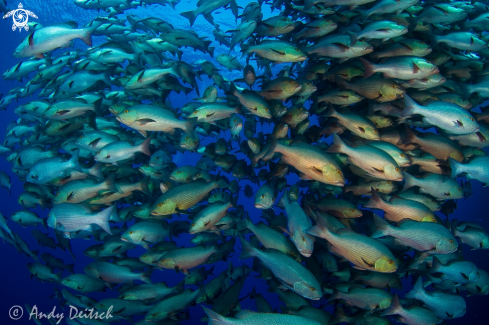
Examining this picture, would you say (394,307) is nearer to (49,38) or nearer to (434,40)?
(434,40)

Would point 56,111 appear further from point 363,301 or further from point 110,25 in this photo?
point 363,301

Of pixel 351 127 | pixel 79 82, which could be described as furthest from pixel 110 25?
pixel 351 127

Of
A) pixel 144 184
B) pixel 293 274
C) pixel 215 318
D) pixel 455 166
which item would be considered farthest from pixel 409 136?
pixel 144 184

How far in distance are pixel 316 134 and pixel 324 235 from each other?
214 cm

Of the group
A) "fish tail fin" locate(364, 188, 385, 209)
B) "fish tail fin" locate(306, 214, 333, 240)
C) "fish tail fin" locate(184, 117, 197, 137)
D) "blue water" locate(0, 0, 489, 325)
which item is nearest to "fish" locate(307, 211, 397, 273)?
"fish tail fin" locate(306, 214, 333, 240)

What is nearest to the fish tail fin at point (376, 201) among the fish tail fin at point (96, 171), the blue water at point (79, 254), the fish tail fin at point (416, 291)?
the fish tail fin at point (416, 291)

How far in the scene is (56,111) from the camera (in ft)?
14.6

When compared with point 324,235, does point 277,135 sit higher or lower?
higher

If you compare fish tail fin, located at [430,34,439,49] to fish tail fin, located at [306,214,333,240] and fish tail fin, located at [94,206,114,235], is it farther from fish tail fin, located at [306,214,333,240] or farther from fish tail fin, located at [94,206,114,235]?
fish tail fin, located at [94,206,114,235]

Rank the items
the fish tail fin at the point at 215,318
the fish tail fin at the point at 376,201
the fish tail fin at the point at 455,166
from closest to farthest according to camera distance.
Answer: the fish tail fin at the point at 215,318, the fish tail fin at the point at 376,201, the fish tail fin at the point at 455,166

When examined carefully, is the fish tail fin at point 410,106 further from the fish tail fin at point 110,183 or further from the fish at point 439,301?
the fish tail fin at point 110,183

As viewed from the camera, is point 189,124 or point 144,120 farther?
point 189,124

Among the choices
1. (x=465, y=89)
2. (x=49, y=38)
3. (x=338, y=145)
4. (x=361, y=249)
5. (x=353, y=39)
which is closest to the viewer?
(x=361, y=249)

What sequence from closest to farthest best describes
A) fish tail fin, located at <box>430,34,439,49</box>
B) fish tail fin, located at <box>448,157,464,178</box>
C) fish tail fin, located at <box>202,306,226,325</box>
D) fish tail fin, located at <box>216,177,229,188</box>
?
fish tail fin, located at <box>202,306,226,325</box> < fish tail fin, located at <box>448,157,464,178</box> < fish tail fin, located at <box>430,34,439,49</box> < fish tail fin, located at <box>216,177,229,188</box>
